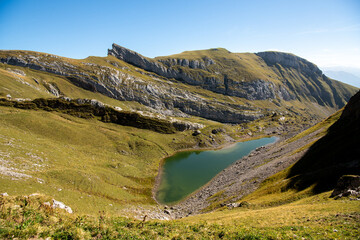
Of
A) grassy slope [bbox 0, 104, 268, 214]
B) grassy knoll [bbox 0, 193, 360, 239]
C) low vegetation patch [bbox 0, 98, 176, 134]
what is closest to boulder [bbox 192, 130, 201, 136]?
low vegetation patch [bbox 0, 98, 176, 134]

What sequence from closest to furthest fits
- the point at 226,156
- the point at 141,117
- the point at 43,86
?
the point at 226,156, the point at 141,117, the point at 43,86

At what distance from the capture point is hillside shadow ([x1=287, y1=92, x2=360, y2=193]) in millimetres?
40594

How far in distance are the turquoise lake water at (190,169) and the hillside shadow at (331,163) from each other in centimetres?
4065

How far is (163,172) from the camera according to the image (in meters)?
92.2

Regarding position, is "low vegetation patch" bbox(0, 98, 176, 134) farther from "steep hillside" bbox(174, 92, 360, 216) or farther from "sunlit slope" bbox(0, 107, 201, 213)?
"steep hillside" bbox(174, 92, 360, 216)

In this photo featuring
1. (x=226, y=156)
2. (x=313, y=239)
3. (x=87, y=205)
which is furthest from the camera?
(x=226, y=156)

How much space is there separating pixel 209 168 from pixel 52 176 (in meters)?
74.4

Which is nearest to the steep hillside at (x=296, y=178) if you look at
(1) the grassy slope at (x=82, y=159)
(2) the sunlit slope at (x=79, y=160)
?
(1) the grassy slope at (x=82, y=159)

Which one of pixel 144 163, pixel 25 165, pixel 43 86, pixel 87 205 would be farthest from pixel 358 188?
pixel 43 86

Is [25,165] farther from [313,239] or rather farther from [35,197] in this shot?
[313,239]

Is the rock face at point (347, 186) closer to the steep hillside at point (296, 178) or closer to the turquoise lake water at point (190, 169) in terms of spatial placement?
the steep hillside at point (296, 178)

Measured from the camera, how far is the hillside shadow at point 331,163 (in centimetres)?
4059

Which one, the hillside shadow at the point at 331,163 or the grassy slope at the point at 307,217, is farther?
the hillside shadow at the point at 331,163

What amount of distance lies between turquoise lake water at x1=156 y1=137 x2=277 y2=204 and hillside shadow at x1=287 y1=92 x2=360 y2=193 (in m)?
40.6
